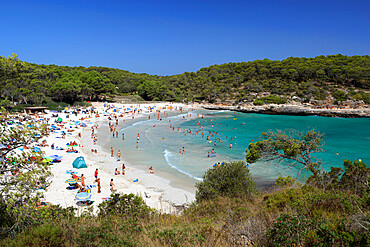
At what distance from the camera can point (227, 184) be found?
11320 millimetres

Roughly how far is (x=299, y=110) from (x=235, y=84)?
27.4 metres

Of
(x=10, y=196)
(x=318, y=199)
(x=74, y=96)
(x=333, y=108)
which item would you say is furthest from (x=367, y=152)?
(x=74, y=96)

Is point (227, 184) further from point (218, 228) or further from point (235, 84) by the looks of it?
point (235, 84)

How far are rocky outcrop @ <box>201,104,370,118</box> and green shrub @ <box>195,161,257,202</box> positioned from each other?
191ft

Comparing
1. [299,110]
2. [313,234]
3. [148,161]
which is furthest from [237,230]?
[299,110]

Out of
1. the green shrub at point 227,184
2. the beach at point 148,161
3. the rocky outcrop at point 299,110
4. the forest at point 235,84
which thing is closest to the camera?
the green shrub at point 227,184

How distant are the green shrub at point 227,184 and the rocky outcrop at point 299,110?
191 ft

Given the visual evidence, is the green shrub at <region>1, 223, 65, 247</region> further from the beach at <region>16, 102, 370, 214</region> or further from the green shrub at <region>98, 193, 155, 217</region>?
the green shrub at <region>98, 193, 155, 217</region>

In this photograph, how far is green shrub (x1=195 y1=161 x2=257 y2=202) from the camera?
35.2ft

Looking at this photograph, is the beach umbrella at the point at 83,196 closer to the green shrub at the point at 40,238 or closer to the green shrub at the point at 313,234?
the green shrub at the point at 40,238

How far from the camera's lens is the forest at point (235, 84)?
53.3m

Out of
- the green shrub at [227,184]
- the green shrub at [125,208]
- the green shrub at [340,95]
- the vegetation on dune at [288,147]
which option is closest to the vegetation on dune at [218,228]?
the green shrub at [125,208]

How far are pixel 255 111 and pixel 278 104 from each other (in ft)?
22.4

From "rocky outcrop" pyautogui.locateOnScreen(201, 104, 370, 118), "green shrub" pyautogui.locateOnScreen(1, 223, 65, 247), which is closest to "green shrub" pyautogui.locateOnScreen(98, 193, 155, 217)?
"green shrub" pyautogui.locateOnScreen(1, 223, 65, 247)
